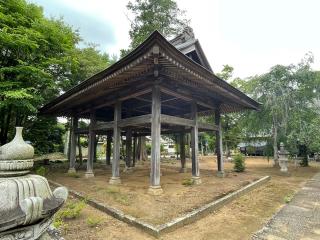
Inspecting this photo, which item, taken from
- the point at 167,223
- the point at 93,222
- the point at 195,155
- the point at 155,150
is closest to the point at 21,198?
the point at 93,222

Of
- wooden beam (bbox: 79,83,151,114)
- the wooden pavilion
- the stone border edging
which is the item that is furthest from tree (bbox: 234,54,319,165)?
wooden beam (bbox: 79,83,151,114)

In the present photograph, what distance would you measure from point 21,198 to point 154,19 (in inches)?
854

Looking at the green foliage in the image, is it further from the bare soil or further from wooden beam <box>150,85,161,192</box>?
wooden beam <box>150,85,161,192</box>

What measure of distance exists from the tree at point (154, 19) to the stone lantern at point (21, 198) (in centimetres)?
1968

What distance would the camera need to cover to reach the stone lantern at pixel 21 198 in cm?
244

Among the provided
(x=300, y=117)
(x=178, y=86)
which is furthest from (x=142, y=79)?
(x=300, y=117)

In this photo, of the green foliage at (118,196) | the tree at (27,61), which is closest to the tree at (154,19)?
the tree at (27,61)

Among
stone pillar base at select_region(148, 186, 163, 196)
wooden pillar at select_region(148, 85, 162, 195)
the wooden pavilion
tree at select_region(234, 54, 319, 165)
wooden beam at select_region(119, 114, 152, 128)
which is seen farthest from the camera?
tree at select_region(234, 54, 319, 165)

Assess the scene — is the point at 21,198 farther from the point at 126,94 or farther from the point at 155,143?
the point at 126,94

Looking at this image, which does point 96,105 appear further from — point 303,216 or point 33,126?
point 303,216

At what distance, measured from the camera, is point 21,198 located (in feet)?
8.61

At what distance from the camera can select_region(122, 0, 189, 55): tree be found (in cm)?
2138

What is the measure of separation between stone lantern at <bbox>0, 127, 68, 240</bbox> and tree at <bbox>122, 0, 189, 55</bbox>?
19680 millimetres

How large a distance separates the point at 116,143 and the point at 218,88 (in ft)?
16.1
